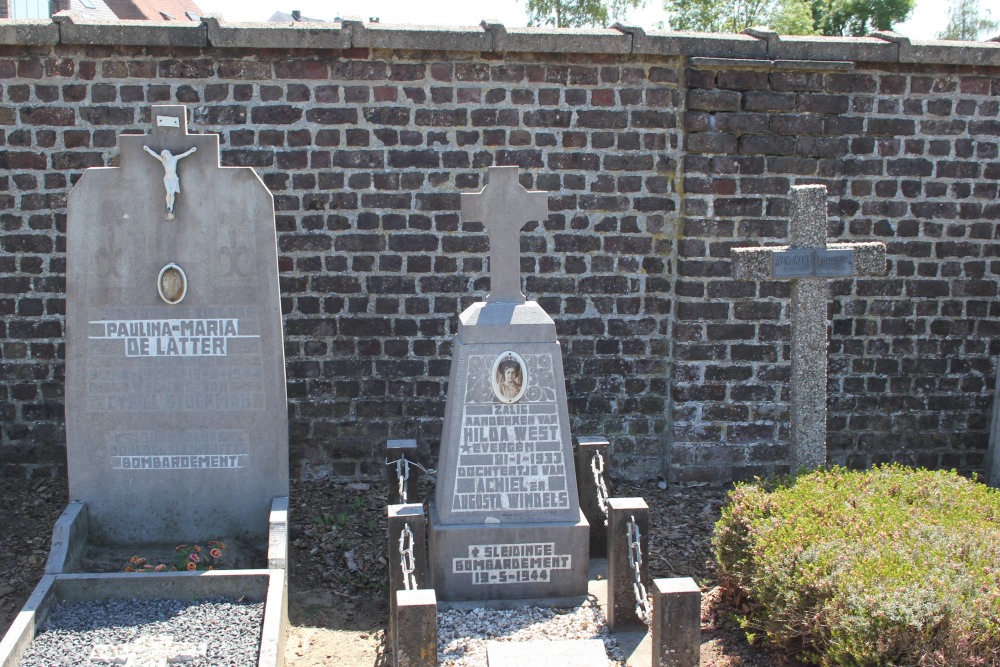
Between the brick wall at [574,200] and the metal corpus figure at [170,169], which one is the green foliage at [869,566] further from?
the metal corpus figure at [170,169]

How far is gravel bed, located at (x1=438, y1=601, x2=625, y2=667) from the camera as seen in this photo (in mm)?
4316

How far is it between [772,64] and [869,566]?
3.77 metres

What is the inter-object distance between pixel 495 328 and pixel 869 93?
12.1 feet

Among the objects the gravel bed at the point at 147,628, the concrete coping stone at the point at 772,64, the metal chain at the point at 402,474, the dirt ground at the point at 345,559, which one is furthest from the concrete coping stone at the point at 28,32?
the concrete coping stone at the point at 772,64

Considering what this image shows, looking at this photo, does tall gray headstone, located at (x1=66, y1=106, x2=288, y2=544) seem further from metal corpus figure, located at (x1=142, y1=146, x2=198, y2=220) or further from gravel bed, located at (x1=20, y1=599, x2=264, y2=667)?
gravel bed, located at (x1=20, y1=599, x2=264, y2=667)

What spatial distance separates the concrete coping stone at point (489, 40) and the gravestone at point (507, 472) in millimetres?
1865

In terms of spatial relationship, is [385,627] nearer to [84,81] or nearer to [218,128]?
[218,128]

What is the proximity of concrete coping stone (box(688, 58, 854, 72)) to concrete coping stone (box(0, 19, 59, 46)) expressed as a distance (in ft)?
14.1

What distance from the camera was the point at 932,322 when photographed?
7016 mm

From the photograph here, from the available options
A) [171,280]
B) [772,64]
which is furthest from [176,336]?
[772,64]

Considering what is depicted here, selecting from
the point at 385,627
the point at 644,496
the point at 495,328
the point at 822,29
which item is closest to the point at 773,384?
the point at 644,496

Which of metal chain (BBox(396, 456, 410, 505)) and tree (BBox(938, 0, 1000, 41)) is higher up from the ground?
tree (BBox(938, 0, 1000, 41))

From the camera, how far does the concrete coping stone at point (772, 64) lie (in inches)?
252

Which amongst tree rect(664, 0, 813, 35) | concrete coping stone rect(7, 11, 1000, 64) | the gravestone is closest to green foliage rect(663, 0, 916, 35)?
tree rect(664, 0, 813, 35)
